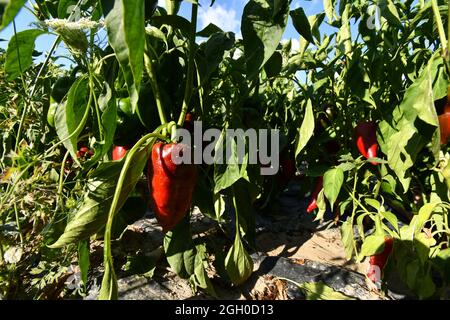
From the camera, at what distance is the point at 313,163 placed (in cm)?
122

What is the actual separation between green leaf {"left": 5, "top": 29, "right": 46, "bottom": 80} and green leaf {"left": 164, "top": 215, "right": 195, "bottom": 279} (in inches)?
17.7

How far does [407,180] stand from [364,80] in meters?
0.26

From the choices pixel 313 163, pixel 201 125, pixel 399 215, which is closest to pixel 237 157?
pixel 201 125

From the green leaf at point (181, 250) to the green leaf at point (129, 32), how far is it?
0.53m

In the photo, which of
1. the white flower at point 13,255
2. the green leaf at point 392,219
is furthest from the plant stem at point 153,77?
the green leaf at point 392,219

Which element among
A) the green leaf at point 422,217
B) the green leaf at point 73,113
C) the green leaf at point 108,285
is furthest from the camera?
the green leaf at point 422,217

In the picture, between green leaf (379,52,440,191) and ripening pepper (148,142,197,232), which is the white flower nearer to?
ripening pepper (148,142,197,232)

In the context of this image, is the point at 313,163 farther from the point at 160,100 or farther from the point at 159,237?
the point at 160,100

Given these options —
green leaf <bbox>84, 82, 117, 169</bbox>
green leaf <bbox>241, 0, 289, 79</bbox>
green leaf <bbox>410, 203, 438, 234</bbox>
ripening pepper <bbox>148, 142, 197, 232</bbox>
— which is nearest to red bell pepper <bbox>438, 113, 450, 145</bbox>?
green leaf <bbox>410, 203, 438, 234</bbox>

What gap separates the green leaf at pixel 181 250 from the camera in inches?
33.3

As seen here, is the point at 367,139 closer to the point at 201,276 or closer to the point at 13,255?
the point at 201,276

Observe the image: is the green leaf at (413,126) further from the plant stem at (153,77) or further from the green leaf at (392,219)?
the plant stem at (153,77)

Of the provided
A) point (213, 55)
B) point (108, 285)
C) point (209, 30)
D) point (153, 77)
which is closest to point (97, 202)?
point (108, 285)

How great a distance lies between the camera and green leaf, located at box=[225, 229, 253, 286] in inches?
33.8
